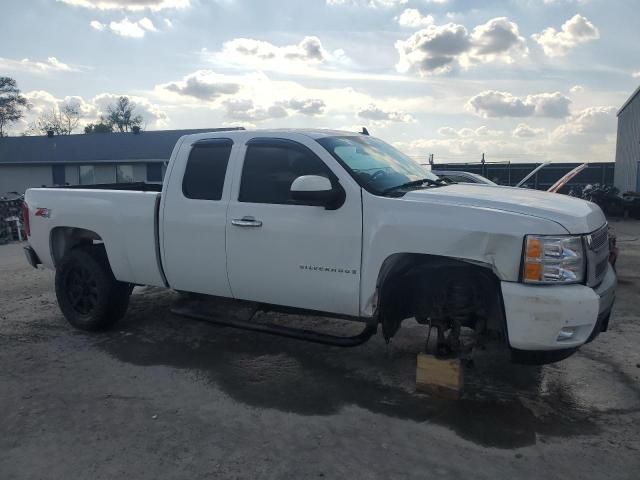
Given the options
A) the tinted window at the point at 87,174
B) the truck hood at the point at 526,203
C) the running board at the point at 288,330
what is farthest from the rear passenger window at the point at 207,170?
the tinted window at the point at 87,174

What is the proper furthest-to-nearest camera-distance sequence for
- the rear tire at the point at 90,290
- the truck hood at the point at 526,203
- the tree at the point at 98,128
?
the tree at the point at 98,128, the rear tire at the point at 90,290, the truck hood at the point at 526,203

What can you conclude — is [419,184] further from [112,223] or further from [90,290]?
[90,290]

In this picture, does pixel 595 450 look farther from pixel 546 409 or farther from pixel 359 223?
pixel 359 223

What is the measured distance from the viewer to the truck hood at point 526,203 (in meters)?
3.66

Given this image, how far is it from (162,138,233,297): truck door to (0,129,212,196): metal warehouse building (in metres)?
27.7

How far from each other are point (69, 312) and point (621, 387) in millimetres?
5396

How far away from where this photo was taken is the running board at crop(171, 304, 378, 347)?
442 centimetres

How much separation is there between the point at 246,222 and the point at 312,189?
836 millimetres

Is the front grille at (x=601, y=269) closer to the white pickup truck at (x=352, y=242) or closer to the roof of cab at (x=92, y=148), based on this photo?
the white pickup truck at (x=352, y=242)

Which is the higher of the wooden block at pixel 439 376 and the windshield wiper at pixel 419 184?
the windshield wiper at pixel 419 184

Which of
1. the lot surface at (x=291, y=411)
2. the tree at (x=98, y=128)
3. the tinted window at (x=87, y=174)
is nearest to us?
the lot surface at (x=291, y=411)

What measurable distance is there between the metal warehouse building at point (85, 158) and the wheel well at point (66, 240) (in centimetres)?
2643

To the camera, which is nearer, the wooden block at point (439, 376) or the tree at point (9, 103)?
the wooden block at point (439, 376)

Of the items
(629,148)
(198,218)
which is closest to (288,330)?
(198,218)
